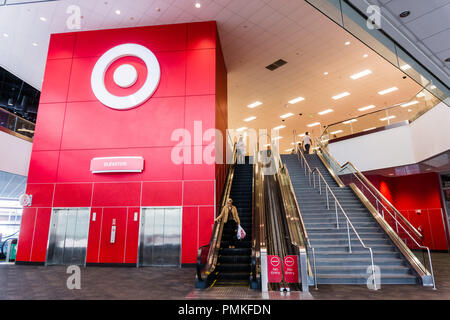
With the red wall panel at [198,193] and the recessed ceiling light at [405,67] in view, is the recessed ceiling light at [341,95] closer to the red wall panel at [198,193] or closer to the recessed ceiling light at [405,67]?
the red wall panel at [198,193]

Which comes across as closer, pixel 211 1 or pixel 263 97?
pixel 211 1

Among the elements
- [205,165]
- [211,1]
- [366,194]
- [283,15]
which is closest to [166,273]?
[205,165]

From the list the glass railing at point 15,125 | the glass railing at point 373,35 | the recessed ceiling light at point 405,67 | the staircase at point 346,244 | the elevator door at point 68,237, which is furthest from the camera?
the glass railing at point 15,125

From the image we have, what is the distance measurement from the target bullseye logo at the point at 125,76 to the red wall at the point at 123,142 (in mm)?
195

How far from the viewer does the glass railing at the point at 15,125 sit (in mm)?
11398

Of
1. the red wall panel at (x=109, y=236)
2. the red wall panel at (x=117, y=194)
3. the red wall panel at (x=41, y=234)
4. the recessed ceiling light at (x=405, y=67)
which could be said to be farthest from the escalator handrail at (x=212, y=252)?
the red wall panel at (x=41, y=234)

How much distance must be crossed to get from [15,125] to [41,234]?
5375 mm

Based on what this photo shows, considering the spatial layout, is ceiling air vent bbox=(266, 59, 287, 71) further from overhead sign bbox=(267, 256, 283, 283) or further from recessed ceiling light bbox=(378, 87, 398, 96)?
overhead sign bbox=(267, 256, 283, 283)

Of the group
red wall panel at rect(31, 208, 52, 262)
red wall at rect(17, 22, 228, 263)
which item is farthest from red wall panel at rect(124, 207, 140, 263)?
red wall panel at rect(31, 208, 52, 262)

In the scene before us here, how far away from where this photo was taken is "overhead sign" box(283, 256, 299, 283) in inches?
215

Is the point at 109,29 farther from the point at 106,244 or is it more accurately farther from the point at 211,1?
the point at 106,244

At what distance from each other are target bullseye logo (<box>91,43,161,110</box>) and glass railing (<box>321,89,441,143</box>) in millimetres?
9291
